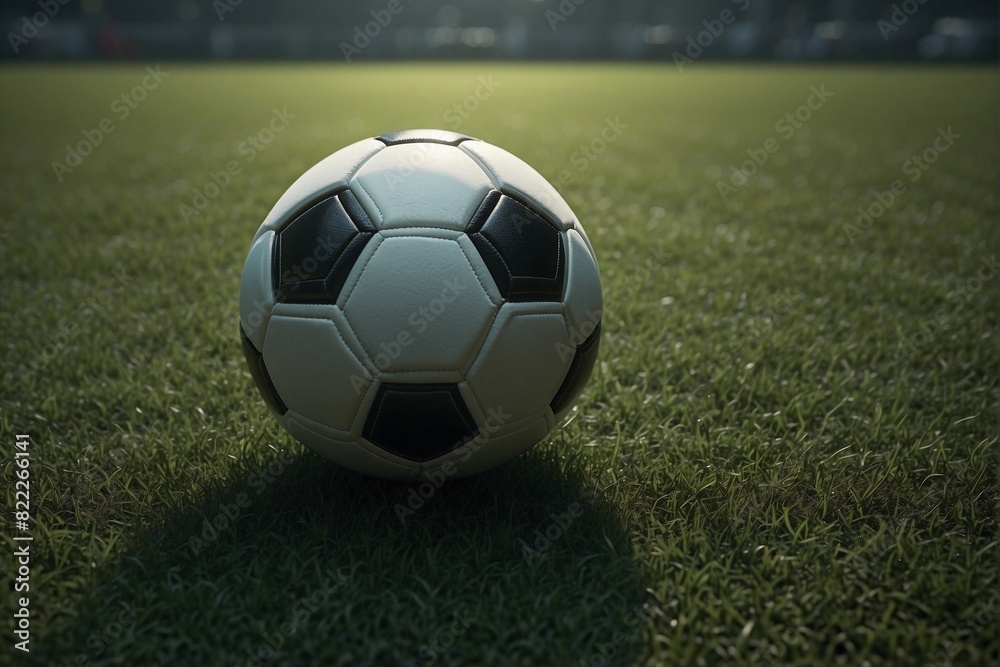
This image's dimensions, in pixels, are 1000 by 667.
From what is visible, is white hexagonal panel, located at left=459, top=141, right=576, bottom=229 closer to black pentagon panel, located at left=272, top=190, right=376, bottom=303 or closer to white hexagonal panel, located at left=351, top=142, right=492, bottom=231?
white hexagonal panel, located at left=351, top=142, right=492, bottom=231

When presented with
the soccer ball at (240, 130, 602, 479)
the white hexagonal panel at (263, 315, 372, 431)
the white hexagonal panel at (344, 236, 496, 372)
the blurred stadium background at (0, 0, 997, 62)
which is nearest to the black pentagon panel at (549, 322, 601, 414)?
the soccer ball at (240, 130, 602, 479)

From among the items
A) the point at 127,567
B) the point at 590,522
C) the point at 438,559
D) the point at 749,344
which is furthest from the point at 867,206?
the point at 127,567

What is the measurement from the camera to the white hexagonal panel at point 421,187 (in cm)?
201

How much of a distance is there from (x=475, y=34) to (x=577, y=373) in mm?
52197

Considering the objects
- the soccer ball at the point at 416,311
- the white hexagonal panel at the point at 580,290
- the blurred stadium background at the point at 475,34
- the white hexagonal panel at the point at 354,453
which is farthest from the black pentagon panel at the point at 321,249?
the blurred stadium background at the point at 475,34

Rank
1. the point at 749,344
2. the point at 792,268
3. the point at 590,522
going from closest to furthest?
the point at 590,522, the point at 749,344, the point at 792,268

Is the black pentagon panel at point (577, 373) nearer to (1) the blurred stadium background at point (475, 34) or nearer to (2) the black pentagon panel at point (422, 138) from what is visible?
(2) the black pentagon panel at point (422, 138)

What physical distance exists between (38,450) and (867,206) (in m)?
5.89

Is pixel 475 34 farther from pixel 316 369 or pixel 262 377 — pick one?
pixel 316 369

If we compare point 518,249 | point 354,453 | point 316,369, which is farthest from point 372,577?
point 518,249

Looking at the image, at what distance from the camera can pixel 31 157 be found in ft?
24.8

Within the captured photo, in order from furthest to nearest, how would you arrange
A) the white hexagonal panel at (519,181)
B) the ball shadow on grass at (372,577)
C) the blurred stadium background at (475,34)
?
the blurred stadium background at (475,34)
the white hexagonal panel at (519,181)
the ball shadow on grass at (372,577)

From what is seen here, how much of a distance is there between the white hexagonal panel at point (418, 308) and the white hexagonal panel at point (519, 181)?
0.34m

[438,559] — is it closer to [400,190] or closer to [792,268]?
[400,190]
